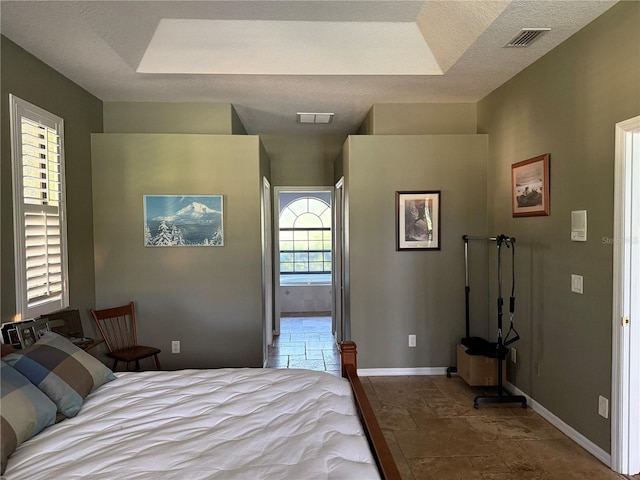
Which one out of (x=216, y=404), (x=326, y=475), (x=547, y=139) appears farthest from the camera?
(x=547, y=139)

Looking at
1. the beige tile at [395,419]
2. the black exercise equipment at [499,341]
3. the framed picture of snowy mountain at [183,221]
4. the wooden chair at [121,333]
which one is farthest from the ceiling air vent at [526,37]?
the wooden chair at [121,333]

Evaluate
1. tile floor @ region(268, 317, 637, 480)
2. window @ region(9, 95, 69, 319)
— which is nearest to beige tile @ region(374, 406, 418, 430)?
tile floor @ region(268, 317, 637, 480)

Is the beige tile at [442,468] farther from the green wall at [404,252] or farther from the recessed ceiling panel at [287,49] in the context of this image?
the recessed ceiling panel at [287,49]

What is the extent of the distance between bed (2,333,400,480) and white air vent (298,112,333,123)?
10.7ft

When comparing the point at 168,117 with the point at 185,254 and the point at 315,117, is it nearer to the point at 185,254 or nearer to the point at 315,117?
the point at 185,254

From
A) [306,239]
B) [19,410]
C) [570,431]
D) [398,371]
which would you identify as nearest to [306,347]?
[398,371]

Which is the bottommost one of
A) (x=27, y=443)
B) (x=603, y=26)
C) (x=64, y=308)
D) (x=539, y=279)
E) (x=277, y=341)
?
(x=277, y=341)

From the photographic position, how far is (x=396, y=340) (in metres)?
4.20

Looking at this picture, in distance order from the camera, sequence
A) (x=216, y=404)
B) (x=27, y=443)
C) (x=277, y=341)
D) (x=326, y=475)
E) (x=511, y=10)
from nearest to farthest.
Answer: (x=326, y=475), (x=27, y=443), (x=216, y=404), (x=511, y=10), (x=277, y=341)

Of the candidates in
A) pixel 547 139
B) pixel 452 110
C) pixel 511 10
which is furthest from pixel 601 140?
pixel 452 110

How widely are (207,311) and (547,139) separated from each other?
134 inches

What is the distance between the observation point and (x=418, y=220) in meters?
4.16

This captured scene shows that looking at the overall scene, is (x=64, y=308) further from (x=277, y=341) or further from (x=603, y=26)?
(x=603, y=26)

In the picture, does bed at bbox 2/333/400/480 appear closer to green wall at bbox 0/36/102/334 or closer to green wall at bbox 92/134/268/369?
green wall at bbox 0/36/102/334
